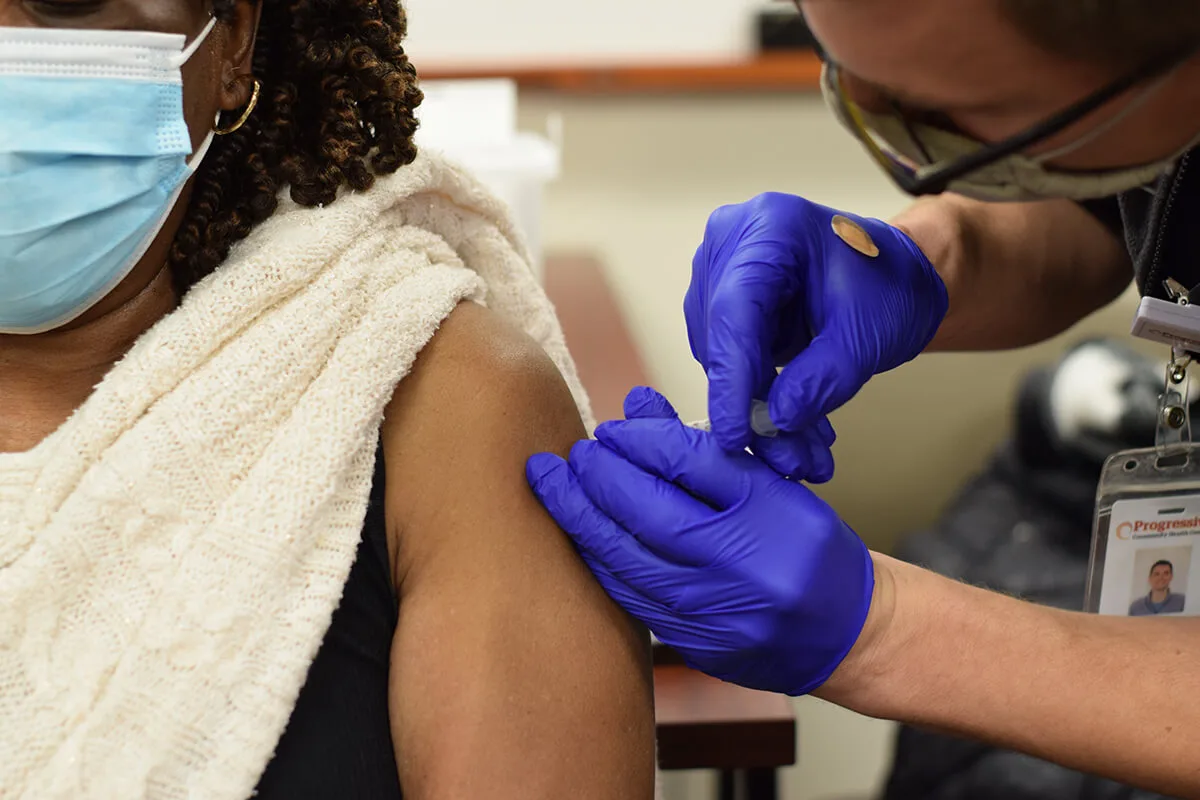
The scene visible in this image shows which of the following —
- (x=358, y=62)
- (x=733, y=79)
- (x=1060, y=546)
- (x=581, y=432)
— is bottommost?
(x=1060, y=546)

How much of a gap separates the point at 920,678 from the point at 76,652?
0.70 meters

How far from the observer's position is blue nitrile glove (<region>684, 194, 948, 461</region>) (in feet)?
3.33

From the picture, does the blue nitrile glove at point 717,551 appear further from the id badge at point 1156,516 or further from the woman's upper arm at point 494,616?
the id badge at point 1156,516

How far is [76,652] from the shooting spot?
2.99 feet

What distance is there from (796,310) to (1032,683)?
41 cm

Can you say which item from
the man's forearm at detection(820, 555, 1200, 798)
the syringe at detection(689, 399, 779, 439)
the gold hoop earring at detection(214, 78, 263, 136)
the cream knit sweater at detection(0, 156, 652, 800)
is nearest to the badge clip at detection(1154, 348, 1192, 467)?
the man's forearm at detection(820, 555, 1200, 798)

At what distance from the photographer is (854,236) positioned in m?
1.16

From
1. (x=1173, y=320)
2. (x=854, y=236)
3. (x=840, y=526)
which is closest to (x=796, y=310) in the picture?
(x=854, y=236)

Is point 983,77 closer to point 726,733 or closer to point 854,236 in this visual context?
point 854,236

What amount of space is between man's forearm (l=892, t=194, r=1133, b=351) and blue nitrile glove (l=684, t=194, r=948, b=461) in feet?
0.57

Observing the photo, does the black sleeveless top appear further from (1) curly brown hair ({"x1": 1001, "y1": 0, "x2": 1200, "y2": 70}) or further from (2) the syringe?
(1) curly brown hair ({"x1": 1001, "y1": 0, "x2": 1200, "y2": 70})

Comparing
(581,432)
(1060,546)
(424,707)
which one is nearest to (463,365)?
(581,432)

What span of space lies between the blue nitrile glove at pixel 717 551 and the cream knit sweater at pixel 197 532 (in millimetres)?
191

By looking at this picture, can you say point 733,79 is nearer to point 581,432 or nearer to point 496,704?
point 581,432
